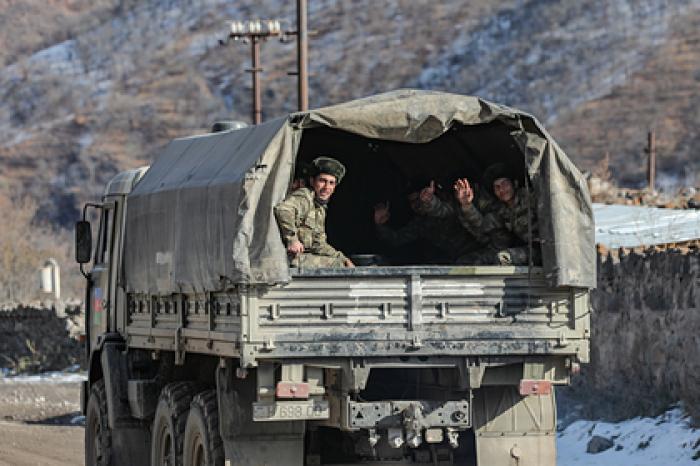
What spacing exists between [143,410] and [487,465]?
3.78m

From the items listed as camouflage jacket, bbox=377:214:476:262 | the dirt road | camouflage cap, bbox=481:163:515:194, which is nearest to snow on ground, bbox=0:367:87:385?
the dirt road

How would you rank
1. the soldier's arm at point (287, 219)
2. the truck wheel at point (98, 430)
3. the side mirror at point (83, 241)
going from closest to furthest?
the soldier's arm at point (287, 219), the truck wheel at point (98, 430), the side mirror at point (83, 241)

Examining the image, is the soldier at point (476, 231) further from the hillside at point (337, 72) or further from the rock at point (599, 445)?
the hillside at point (337, 72)

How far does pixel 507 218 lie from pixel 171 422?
10.1ft

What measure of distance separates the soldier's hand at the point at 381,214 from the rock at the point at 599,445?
370 cm

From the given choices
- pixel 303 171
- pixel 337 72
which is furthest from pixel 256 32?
pixel 337 72

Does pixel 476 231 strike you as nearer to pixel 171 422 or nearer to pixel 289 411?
pixel 289 411

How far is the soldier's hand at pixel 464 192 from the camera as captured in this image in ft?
44.1

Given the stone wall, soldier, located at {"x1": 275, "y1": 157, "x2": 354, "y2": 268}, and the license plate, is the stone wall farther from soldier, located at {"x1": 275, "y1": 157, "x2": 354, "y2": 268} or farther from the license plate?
the license plate

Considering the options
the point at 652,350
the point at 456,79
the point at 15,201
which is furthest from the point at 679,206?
the point at 456,79

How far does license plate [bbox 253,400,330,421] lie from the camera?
1166 cm

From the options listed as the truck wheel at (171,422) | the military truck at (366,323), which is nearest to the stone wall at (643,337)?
the military truck at (366,323)

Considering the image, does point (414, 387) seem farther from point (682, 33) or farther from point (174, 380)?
point (682, 33)

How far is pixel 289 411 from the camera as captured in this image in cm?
1170
